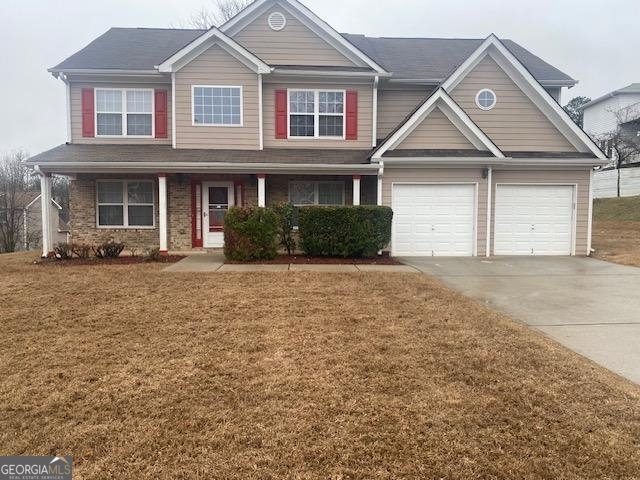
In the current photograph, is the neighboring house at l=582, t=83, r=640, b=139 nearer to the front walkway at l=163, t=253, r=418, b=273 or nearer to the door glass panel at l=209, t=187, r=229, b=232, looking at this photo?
the front walkway at l=163, t=253, r=418, b=273

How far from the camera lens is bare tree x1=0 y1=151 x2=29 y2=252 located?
30.0 metres

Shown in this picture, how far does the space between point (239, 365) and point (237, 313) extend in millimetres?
2087

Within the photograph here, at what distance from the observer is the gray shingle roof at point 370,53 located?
14265 mm

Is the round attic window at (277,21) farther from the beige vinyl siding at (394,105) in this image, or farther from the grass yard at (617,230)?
the grass yard at (617,230)

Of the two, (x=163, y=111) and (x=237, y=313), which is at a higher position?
(x=163, y=111)

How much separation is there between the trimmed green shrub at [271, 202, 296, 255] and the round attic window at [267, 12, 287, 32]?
622 centimetres

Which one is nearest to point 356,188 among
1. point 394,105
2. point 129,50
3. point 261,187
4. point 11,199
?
point 261,187

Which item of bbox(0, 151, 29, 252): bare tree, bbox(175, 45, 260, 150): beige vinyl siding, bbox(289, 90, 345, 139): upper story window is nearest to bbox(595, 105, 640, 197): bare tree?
bbox(289, 90, 345, 139): upper story window

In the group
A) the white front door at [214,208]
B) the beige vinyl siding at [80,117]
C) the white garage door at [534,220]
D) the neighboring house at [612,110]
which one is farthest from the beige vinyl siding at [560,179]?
the neighboring house at [612,110]

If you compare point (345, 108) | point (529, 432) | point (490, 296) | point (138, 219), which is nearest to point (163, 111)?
point (138, 219)

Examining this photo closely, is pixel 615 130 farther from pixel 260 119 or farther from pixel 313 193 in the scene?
pixel 260 119

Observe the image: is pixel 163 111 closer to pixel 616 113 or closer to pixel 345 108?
pixel 345 108

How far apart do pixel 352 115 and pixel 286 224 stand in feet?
15.3

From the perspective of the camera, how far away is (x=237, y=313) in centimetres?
649
